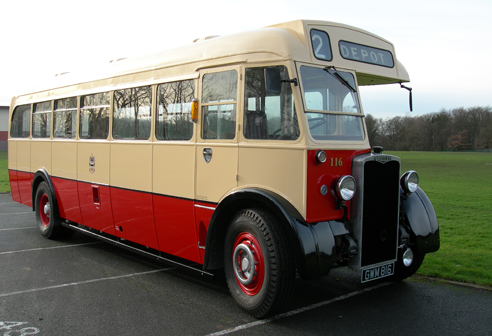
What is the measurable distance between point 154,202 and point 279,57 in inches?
108

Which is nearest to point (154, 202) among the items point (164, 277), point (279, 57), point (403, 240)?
point (164, 277)

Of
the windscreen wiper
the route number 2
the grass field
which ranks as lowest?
the grass field

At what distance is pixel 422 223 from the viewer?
552 centimetres

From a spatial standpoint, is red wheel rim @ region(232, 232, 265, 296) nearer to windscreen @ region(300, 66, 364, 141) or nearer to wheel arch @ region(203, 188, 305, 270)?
wheel arch @ region(203, 188, 305, 270)

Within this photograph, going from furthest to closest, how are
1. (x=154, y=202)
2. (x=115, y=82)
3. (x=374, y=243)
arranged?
(x=115, y=82)
(x=154, y=202)
(x=374, y=243)

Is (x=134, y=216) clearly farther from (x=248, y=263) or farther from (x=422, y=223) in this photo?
(x=422, y=223)

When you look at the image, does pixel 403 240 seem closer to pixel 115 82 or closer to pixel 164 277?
pixel 164 277

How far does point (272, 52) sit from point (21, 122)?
25.1 ft

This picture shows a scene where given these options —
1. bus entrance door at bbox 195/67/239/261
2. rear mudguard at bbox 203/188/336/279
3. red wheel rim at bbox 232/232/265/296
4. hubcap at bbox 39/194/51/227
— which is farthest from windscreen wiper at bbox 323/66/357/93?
hubcap at bbox 39/194/51/227

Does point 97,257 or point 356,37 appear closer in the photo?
point 356,37

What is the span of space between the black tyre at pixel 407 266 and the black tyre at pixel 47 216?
6361 millimetres

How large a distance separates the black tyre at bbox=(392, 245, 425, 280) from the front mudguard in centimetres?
14

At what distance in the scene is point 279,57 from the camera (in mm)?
4605

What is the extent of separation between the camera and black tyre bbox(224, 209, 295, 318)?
447cm
